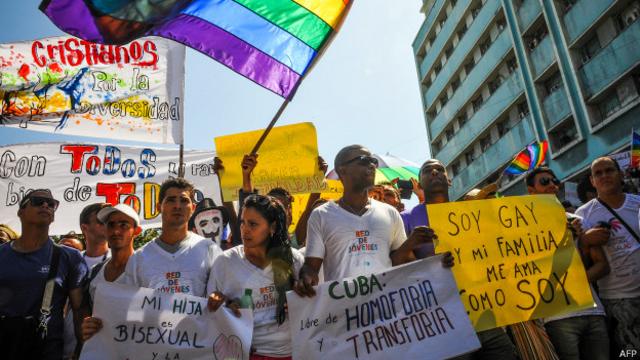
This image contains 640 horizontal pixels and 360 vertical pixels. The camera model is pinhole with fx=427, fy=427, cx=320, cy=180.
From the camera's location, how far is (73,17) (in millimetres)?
3848

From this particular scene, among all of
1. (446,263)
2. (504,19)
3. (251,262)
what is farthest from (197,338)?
(504,19)

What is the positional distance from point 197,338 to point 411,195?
4.27 meters

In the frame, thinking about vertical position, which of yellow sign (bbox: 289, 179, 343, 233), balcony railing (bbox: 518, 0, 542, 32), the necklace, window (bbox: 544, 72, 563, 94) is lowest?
the necklace

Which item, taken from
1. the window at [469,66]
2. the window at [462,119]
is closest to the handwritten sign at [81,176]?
the window at [469,66]

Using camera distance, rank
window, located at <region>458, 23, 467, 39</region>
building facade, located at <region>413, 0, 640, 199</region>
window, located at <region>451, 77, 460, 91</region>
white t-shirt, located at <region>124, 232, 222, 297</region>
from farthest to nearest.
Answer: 1. window, located at <region>451, 77, 460, 91</region>
2. window, located at <region>458, 23, 467, 39</region>
3. building facade, located at <region>413, 0, 640, 199</region>
4. white t-shirt, located at <region>124, 232, 222, 297</region>

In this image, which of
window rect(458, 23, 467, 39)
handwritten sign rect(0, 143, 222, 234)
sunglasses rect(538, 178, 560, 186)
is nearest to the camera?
sunglasses rect(538, 178, 560, 186)

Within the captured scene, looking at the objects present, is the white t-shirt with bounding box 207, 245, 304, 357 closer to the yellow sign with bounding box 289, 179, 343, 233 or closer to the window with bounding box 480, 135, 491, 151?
the yellow sign with bounding box 289, 179, 343, 233

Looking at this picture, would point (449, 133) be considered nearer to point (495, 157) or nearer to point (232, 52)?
point (495, 157)

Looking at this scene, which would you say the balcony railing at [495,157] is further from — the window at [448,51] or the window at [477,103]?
the window at [448,51]

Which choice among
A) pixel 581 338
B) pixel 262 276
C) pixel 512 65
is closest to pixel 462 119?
pixel 512 65

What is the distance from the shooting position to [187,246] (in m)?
2.78

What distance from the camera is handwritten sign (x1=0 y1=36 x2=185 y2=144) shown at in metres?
4.96

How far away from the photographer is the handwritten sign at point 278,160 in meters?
4.88

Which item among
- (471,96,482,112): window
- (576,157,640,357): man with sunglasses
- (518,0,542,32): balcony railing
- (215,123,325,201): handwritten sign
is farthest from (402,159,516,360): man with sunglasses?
(471,96,482,112): window
